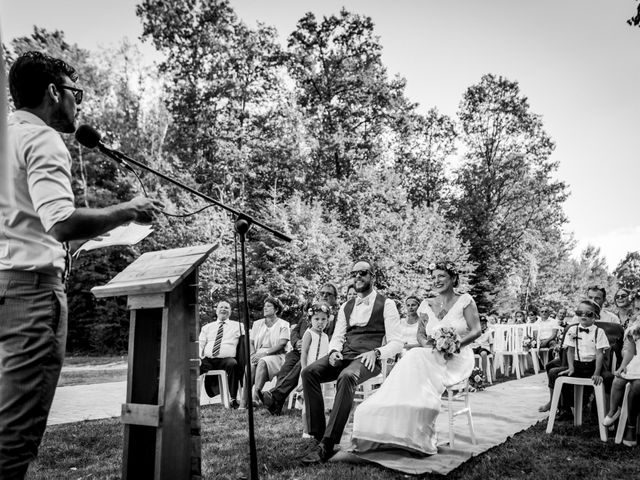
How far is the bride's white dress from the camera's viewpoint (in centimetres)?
450

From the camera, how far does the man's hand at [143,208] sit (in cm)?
222

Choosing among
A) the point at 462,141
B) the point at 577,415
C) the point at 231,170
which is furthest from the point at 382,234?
the point at 577,415

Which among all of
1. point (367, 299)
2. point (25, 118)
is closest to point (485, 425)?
point (367, 299)

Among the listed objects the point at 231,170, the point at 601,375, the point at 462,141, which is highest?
the point at 462,141

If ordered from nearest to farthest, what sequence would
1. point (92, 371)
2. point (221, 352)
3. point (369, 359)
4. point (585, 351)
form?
point (369, 359), point (585, 351), point (221, 352), point (92, 371)

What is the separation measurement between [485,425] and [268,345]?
12.2 feet

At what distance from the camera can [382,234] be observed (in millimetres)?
20453

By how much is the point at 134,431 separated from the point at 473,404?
5.75 metres

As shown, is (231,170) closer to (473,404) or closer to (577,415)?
(473,404)

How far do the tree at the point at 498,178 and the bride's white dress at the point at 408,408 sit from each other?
74.2 feet

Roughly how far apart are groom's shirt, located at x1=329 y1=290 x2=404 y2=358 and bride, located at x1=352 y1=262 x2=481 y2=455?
0.30m

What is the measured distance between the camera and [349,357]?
542 cm

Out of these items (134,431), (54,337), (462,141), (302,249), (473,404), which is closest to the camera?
(54,337)

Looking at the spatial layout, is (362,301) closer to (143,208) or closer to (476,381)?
(143,208)
